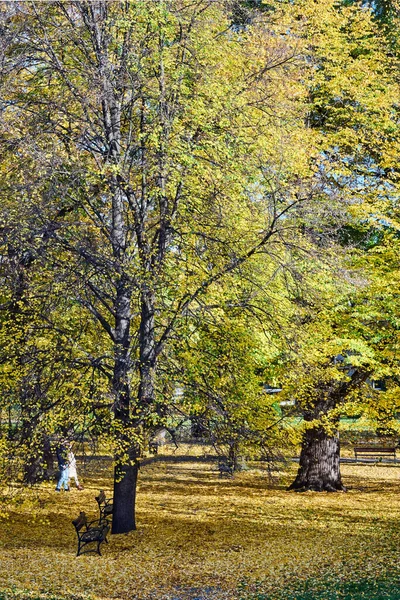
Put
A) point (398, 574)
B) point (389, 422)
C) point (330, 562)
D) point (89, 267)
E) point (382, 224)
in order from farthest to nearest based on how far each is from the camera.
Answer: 1. point (382, 224)
2. point (389, 422)
3. point (89, 267)
4. point (330, 562)
5. point (398, 574)

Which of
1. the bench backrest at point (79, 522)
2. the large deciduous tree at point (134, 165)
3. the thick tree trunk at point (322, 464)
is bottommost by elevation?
the bench backrest at point (79, 522)

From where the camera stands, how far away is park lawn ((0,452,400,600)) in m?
11.9

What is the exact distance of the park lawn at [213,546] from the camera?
11.9m

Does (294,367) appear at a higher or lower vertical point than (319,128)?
lower

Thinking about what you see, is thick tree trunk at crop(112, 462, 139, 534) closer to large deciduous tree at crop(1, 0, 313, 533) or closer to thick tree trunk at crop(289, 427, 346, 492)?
large deciduous tree at crop(1, 0, 313, 533)

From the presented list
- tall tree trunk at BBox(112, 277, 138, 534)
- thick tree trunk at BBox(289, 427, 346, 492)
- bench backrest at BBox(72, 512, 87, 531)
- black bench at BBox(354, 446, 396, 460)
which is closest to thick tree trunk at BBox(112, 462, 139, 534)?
tall tree trunk at BBox(112, 277, 138, 534)

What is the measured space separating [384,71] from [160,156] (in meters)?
11.4

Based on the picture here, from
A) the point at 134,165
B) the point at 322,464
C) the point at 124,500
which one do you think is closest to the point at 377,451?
the point at 322,464

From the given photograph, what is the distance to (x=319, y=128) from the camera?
22875 millimetres

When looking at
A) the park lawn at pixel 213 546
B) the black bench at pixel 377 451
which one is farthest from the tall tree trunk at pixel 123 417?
the black bench at pixel 377 451

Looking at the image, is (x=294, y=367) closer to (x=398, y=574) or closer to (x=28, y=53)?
(x=398, y=574)

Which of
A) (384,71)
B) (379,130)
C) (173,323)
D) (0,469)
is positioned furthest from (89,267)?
(384,71)

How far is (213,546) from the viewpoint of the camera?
50.6 feet

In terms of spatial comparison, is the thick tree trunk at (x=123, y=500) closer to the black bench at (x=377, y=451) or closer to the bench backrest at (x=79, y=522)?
the bench backrest at (x=79, y=522)
